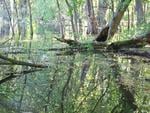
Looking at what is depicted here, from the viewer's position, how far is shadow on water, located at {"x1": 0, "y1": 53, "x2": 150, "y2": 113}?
192 inches

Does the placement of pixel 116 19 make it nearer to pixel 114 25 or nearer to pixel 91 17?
pixel 114 25

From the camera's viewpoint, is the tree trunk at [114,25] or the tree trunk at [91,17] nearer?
the tree trunk at [114,25]

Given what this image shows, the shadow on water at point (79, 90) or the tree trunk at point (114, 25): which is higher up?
the tree trunk at point (114, 25)

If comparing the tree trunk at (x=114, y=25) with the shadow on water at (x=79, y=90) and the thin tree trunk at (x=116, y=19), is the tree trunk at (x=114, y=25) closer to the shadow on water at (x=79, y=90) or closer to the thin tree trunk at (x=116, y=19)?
the thin tree trunk at (x=116, y=19)

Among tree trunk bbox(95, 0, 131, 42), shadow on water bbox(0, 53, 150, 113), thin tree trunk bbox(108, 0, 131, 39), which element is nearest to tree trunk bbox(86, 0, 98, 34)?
tree trunk bbox(95, 0, 131, 42)

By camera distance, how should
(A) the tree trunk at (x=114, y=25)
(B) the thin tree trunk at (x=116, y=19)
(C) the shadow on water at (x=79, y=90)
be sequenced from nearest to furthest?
1. (C) the shadow on water at (x=79, y=90)
2. (A) the tree trunk at (x=114, y=25)
3. (B) the thin tree trunk at (x=116, y=19)

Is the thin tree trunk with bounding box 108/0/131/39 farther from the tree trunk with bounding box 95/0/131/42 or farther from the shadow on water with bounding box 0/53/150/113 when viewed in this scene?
the shadow on water with bounding box 0/53/150/113

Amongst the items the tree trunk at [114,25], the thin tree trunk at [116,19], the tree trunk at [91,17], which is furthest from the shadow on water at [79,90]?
the tree trunk at [91,17]

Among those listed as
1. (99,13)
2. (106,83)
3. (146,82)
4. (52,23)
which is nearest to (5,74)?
(106,83)

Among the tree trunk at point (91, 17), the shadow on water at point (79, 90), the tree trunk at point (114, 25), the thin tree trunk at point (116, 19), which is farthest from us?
the tree trunk at point (91, 17)

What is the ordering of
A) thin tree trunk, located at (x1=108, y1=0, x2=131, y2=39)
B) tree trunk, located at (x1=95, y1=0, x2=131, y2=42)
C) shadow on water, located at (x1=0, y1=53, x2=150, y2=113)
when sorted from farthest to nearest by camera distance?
thin tree trunk, located at (x1=108, y1=0, x2=131, y2=39) < tree trunk, located at (x1=95, y1=0, x2=131, y2=42) < shadow on water, located at (x1=0, y1=53, x2=150, y2=113)

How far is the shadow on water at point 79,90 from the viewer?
192 inches

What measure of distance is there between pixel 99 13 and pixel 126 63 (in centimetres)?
2242

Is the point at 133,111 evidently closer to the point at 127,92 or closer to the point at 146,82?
the point at 127,92
